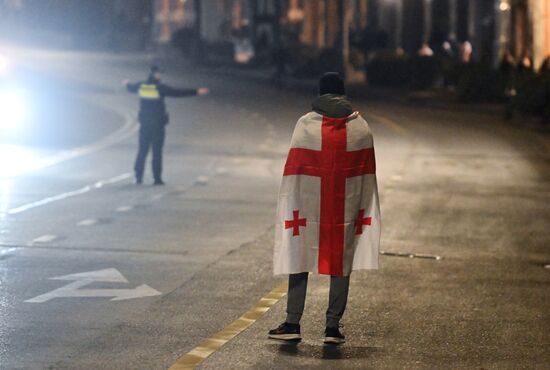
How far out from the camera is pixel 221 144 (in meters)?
31.6

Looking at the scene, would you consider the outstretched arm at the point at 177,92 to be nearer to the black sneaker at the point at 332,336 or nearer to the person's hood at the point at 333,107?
the person's hood at the point at 333,107

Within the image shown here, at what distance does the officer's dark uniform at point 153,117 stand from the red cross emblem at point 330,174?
13.1 m

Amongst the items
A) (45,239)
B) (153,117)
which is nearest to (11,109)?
(153,117)

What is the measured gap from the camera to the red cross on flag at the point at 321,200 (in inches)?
381

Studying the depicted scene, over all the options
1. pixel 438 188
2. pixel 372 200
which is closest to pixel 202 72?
pixel 438 188

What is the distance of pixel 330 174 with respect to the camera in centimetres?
970

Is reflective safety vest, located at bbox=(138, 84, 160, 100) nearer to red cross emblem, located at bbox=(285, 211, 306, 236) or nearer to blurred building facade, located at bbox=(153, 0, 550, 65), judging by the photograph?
red cross emblem, located at bbox=(285, 211, 306, 236)

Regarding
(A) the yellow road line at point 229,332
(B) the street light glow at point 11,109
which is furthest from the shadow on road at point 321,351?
(B) the street light glow at point 11,109

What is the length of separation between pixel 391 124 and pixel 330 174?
28956 millimetres

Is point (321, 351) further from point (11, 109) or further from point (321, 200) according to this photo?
point (11, 109)

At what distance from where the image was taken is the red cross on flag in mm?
9680

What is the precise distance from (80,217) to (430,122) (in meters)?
22.2

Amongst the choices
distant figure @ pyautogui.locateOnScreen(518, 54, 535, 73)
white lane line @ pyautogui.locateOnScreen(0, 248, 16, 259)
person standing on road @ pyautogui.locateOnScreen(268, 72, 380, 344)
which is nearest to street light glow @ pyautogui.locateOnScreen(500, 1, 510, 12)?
distant figure @ pyautogui.locateOnScreen(518, 54, 535, 73)

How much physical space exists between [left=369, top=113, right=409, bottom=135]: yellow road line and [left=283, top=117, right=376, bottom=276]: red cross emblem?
25766 mm
